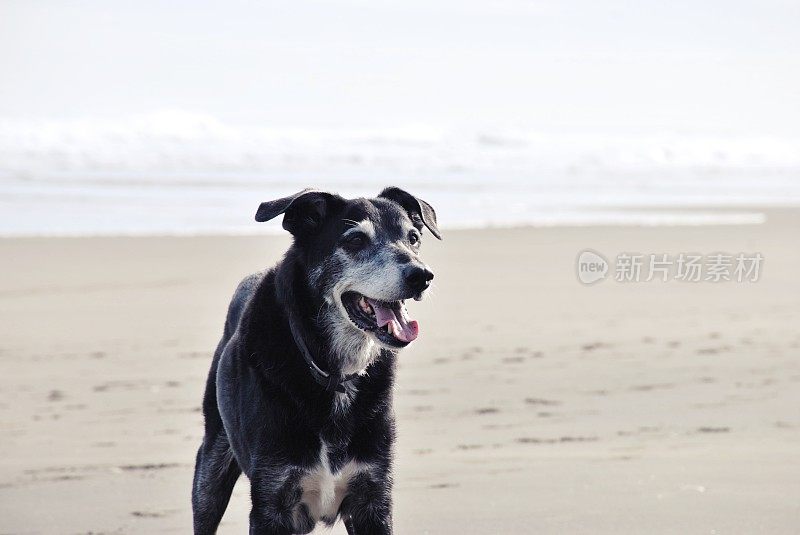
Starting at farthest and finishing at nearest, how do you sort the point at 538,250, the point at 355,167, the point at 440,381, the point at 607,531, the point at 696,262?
the point at 355,167 < the point at 538,250 < the point at 696,262 < the point at 440,381 < the point at 607,531

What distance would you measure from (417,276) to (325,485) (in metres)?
0.78

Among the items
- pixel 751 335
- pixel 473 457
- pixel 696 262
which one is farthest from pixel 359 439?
pixel 696 262

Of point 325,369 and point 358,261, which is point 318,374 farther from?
point 358,261

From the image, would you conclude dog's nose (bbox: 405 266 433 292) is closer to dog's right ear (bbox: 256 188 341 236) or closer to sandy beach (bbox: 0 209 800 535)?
dog's right ear (bbox: 256 188 341 236)

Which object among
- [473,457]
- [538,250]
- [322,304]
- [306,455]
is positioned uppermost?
[322,304]

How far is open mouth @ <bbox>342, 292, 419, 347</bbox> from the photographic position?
377cm

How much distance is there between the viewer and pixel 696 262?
502 inches

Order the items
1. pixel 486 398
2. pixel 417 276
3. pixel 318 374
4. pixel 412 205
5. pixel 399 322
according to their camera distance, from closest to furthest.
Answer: pixel 417 276
pixel 399 322
pixel 318 374
pixel 412 205
pixel 486 398

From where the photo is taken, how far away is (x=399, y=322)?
12.5 ft

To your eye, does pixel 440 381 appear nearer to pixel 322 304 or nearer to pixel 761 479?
pixel 761 479

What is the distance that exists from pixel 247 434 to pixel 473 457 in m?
2.27

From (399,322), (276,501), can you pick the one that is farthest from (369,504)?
(399,322)

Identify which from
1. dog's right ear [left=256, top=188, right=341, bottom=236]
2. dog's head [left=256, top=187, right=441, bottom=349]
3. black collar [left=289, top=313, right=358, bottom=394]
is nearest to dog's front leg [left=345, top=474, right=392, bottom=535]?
black collar [left=289, top=313, right=358, bottom=394]

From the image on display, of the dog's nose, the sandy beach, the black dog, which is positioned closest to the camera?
the dog's nose
